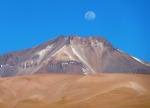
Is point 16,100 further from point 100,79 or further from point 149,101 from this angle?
point 149,101

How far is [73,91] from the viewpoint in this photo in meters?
89.2

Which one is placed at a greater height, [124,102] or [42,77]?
[42,77]

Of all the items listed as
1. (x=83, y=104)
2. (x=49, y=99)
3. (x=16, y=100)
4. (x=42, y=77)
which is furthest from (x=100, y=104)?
(x=42, y=77)

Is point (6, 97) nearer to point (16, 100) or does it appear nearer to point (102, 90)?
point (16, 100)

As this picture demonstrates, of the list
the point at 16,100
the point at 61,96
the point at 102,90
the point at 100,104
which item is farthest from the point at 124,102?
the point at 16,100

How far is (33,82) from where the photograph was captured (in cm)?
9969

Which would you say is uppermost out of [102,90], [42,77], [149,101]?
[42,77]

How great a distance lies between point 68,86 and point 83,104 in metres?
17.4

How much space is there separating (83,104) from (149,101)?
581 inches

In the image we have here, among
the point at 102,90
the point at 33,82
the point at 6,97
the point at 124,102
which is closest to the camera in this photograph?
the point at 124,102

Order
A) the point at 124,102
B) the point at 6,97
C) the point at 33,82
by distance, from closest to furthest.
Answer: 1. the point at 124,102
2. the point at 6,97
3. the point at 33,82

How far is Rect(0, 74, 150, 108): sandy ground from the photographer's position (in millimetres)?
78000

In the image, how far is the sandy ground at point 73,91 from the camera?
78000 mm

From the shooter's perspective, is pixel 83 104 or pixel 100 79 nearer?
pixel 83 104
